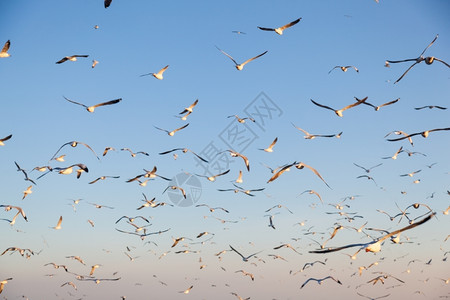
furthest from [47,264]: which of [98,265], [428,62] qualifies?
[428,62]

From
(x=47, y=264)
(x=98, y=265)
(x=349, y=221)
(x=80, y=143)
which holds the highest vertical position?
(x=349, y=221)

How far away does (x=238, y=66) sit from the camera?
62.1 feet

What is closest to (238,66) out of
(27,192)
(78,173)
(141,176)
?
(141,176)

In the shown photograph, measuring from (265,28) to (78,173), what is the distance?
12.4m

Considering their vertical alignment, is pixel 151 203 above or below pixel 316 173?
below

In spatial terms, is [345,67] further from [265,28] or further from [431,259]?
[431,259]

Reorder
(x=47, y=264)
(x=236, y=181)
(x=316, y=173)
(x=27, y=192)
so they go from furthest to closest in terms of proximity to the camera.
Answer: (x=47, y=264) < (x=236, y=181) < (x=27, y=192) < (x=316, y=173)

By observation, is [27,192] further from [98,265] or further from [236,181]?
[236,181]

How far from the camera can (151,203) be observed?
2481 centimetres

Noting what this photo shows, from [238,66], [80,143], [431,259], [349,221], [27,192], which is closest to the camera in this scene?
[80,143]

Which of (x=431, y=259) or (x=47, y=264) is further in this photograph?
(x=431, y=259)

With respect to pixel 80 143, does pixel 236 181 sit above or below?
above

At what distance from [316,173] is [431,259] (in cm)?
2794

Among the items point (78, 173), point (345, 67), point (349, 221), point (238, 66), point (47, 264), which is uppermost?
point (345, 67)
